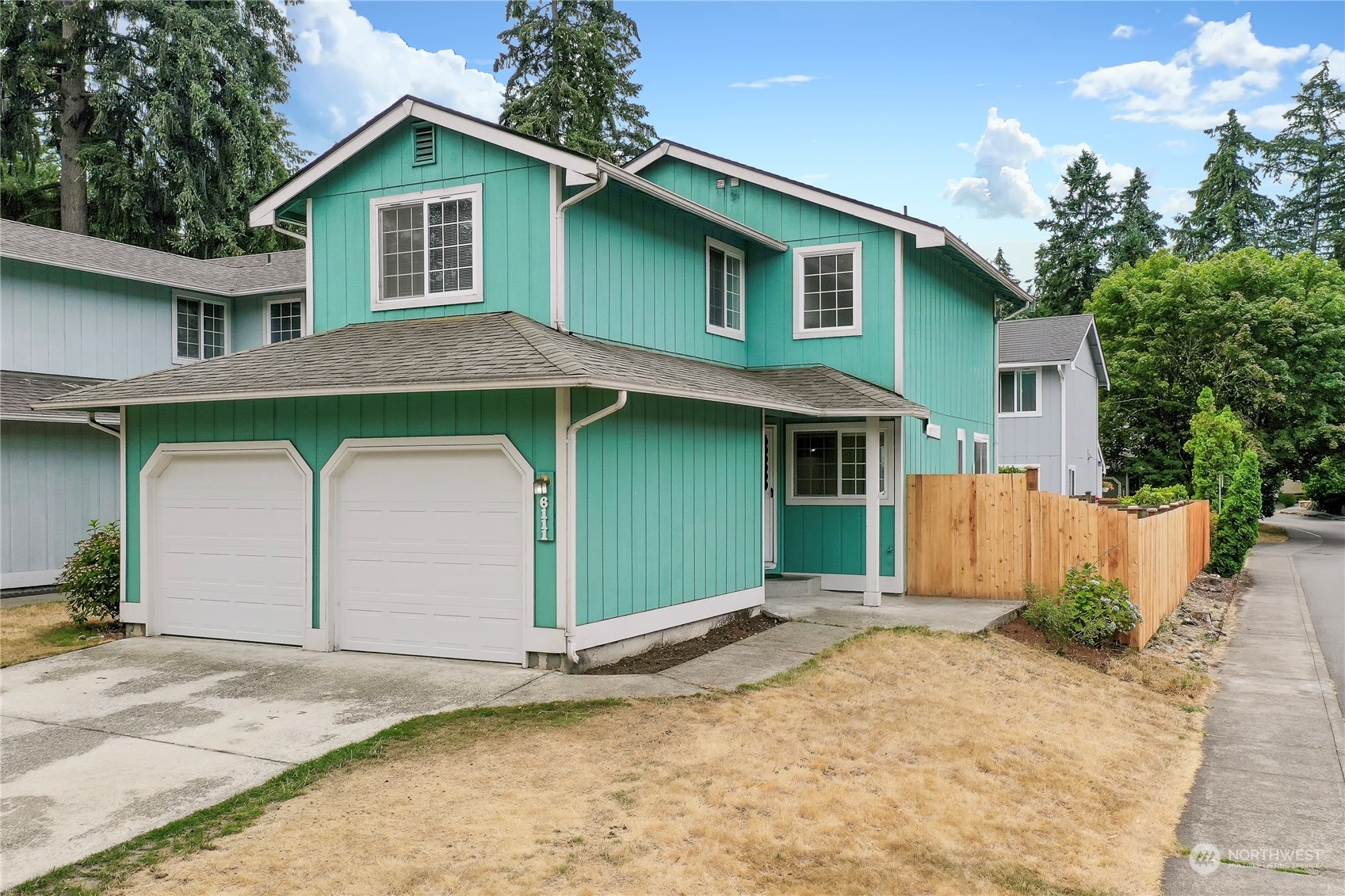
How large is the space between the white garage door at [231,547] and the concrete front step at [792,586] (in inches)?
249

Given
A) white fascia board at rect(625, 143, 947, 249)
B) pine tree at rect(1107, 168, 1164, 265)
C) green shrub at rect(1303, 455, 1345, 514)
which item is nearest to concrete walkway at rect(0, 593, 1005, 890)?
white fascia board at rect(625, 143, 947, 249)

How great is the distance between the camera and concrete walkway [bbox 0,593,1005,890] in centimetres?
545

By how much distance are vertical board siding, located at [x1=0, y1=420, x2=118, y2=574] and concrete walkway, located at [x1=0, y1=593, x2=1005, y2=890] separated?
530 cm

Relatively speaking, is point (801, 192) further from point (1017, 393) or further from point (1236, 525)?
point (1017, 393)

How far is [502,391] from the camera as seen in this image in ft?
29.3

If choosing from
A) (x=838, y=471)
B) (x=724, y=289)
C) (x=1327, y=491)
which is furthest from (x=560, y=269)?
(x=1327, y=491)

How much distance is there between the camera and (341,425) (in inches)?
383

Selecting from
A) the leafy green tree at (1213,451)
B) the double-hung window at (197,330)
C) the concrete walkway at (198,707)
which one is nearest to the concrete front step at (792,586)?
the concrete walkway at (198,707)

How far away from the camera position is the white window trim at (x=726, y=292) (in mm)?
13094

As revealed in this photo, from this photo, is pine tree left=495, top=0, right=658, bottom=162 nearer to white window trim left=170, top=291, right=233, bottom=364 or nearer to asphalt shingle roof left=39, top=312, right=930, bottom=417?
white window trim left=170, top=291, right=233, bottom=364

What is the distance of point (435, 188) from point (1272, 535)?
33.2m

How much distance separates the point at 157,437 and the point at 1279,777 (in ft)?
37.1

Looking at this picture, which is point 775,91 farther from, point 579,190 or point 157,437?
point 157,437

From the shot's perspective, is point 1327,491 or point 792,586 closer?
point 792,586
